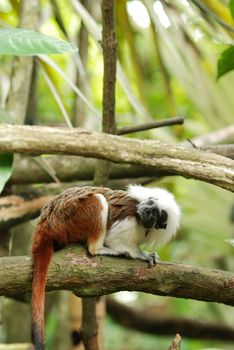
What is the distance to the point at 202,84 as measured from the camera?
3793 mm

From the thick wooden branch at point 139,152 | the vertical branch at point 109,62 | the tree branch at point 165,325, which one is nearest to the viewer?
the thick wooden branch at point 139,152

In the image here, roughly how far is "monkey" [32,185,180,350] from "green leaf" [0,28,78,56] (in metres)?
0.63

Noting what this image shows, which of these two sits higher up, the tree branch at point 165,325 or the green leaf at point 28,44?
the green leaf at point 28,44

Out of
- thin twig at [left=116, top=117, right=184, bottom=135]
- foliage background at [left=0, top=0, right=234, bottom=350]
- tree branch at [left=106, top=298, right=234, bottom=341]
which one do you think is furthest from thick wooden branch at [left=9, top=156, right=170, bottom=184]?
tree branch at [left=106, top=298, right=234, bottom=341]

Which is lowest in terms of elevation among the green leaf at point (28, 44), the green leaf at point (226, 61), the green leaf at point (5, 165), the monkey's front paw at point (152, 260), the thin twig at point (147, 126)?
the monkey's front paw at point (152, 260)

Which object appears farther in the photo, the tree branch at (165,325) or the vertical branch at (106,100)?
the tree branch at (165,325)

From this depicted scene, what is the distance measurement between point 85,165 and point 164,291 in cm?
117

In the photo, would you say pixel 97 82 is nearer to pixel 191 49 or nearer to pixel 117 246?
pixel 191 49

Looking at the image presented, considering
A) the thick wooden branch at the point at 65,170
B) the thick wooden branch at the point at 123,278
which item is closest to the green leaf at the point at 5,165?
the thick wooden branch at the point at 123,278

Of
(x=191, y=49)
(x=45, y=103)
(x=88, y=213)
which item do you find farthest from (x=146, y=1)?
(x=45, y=103)

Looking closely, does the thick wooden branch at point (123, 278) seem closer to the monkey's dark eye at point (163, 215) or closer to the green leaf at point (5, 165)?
the green leaf at point (5, 165)

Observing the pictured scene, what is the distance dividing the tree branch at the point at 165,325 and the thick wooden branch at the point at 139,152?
7.92ft

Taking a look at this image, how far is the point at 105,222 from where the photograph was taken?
8.95 ft

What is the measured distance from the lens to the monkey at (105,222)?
2497 millimetres
